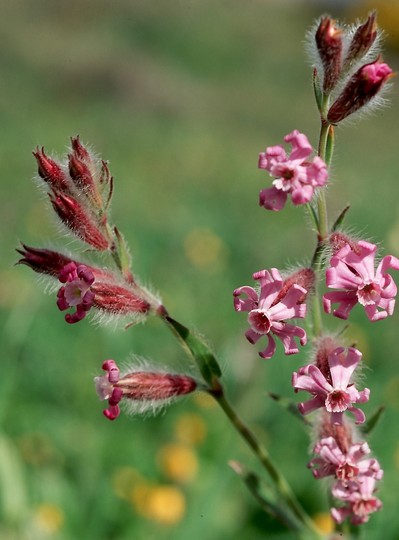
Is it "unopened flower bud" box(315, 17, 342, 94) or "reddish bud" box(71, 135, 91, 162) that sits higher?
"reddish bud" box(71, 135, 91, 162)

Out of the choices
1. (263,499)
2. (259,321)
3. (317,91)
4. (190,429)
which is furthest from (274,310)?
(190,429)

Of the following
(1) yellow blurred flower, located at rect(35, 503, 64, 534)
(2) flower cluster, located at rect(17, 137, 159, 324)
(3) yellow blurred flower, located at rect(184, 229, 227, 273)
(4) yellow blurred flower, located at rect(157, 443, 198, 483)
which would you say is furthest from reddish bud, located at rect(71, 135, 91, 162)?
(3) yellow blurred flower, located at rect(184, 229, 227, 273)

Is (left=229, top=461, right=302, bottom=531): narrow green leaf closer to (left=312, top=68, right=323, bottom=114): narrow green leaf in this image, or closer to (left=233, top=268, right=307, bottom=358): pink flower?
(left=233, top=268, right=307, bottom=358): pink flower

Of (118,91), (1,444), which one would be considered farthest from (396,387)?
(118,91)

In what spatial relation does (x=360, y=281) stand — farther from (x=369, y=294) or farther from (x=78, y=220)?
(x=78, y=220)

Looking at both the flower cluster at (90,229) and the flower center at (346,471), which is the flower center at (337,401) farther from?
the flower cluster at (90,229)

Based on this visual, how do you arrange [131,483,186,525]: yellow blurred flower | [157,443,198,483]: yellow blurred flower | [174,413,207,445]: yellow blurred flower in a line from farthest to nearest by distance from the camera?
[174,413,207,445]: yellow blurred flower < [157,443,198,483]: yellow blurred flower < [131,483,186,525]: yellow blurred flower
